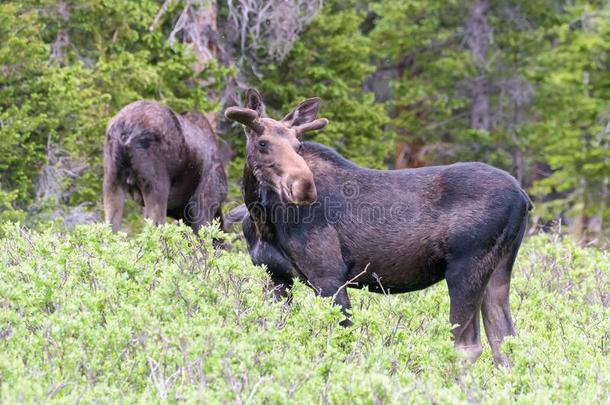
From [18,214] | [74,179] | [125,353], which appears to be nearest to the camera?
[125,353]

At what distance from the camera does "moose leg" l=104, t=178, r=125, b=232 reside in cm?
1150

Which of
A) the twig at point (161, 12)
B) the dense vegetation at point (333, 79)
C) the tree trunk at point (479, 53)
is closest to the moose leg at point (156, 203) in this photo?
the dense vegetation at point (333, 79)

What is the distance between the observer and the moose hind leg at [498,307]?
7.84 meters

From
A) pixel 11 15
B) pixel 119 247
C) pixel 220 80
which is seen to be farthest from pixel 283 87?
pixel 119 247

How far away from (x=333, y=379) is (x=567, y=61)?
22.7 m

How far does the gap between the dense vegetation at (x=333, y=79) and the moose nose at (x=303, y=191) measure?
17.8 ft

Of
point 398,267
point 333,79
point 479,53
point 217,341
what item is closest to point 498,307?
point 398,267

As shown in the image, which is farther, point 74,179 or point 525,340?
point 74,179

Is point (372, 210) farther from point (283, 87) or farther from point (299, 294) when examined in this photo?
point (283, 87)

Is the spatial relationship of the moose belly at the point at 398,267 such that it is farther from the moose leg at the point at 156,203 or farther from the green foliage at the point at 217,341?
the moose leg at the point at 156,203

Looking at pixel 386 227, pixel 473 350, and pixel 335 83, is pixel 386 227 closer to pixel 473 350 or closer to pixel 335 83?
pixel 473 350

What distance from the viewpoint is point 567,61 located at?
2692 centimetres

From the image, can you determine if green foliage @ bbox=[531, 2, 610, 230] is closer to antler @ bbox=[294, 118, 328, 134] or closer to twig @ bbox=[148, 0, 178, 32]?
twig @ bbox=[148, 0, 178, 32]

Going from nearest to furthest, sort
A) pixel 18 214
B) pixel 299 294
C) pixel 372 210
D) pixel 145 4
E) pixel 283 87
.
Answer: pixel 299 294 < pixel 372 210 < pixel 18 214 < pixel 145 4 < pixel 283 87
